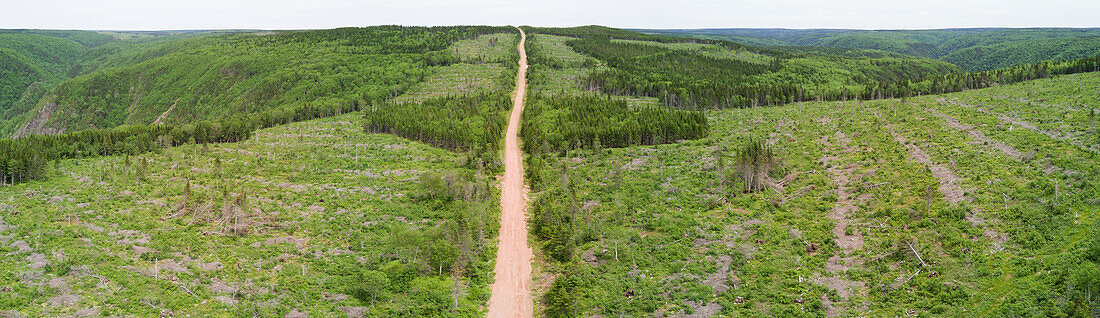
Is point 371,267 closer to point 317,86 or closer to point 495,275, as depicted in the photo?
point 495,275

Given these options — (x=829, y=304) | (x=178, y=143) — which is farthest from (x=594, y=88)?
(x=829, y=304)

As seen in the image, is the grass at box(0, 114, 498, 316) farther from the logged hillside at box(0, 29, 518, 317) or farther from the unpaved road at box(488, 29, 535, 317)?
the unpaved road at box(488, 29, 535, 317)

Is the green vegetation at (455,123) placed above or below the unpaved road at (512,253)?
above

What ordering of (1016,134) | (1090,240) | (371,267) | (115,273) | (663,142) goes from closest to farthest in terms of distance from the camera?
(1090,240) → (115,273) → (371,267) → (1016,134) → (663,142)

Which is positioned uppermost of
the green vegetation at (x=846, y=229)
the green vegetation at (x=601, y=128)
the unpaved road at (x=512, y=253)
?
the green vegetation at (x=601, y=128)

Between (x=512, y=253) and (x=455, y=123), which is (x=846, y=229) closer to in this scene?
(x=512, y=253)

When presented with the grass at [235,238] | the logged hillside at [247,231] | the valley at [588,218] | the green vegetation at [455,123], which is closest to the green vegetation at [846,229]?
the valley at [588,218]

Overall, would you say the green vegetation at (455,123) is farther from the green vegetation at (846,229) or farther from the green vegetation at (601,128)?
the green vegetation at (846,229)

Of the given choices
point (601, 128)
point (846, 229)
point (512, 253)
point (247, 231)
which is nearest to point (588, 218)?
point (512, 253)
